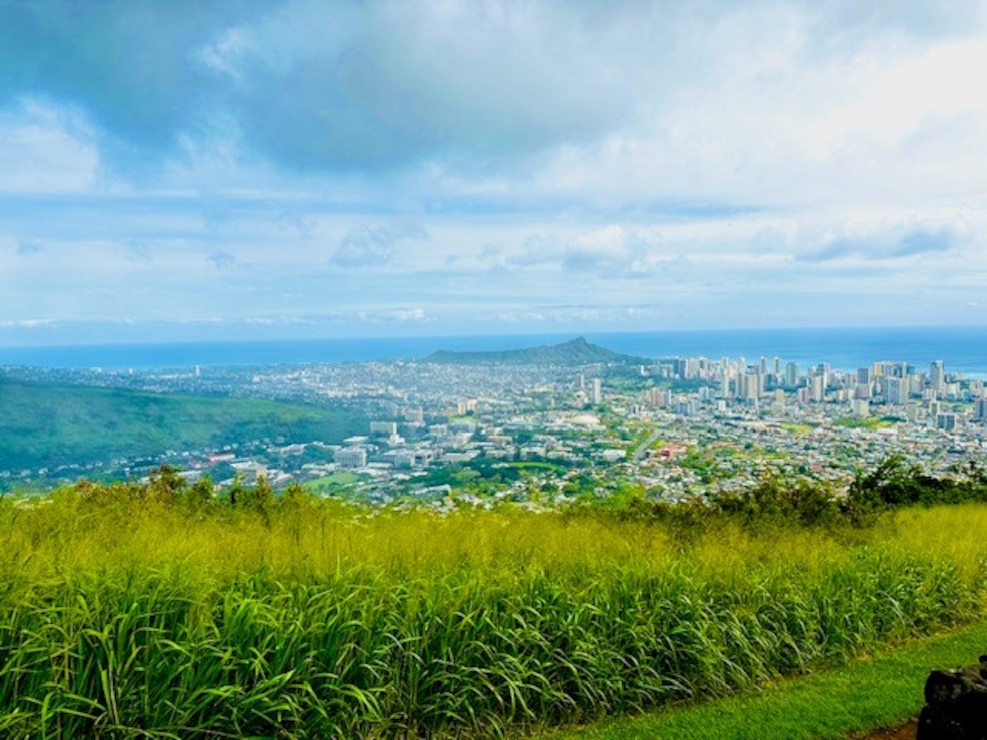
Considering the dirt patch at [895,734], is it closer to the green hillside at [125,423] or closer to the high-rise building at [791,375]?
the green hillside at [125,423]

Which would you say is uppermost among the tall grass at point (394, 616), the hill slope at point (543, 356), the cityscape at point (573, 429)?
the hill slope at point (543, 356)

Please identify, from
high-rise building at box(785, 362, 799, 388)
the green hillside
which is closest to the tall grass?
the green hillside

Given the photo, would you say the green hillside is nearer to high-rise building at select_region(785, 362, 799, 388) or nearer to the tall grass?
the tall grass

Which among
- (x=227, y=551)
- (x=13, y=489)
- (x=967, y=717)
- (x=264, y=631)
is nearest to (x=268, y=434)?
(x=13, y=489)

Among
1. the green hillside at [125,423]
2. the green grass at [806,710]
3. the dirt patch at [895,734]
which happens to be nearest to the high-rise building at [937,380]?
the green hillside at [125,423]

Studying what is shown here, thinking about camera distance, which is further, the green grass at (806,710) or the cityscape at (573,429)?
the cityscape at (573,429)

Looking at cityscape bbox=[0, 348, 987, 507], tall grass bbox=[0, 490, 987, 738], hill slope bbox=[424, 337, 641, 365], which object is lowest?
cityscape bbox=[0, 348, 987, 507]
